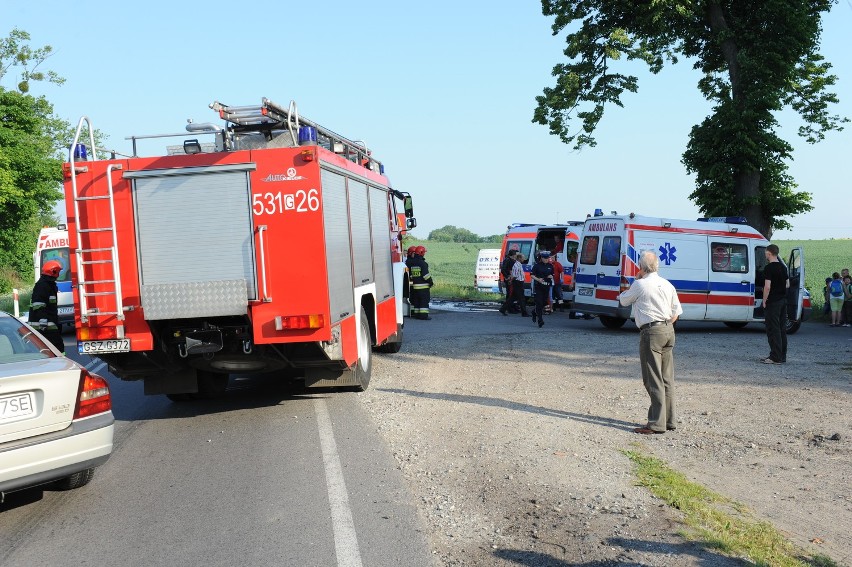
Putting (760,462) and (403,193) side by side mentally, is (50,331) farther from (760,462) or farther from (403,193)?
(760,462)

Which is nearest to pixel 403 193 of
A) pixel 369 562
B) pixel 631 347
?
pixel 631 347

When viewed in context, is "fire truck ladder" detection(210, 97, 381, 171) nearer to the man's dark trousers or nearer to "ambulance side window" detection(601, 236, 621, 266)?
the man's dark trousers

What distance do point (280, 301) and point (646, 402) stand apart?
465cm

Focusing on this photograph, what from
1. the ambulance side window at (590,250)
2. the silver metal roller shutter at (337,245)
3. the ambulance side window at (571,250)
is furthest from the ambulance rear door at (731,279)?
the silver metal roller shutter at (337,245)

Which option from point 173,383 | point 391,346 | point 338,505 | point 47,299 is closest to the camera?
point 338,505

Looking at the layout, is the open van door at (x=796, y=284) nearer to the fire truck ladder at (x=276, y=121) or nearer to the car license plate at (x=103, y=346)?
the fire truck ladder at (x=276, y=121)

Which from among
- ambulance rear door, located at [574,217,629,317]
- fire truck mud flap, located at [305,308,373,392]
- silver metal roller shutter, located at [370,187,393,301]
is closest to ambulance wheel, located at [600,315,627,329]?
ambulance rear door, located at [574,217,629,317]

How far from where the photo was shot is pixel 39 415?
19.4 ft

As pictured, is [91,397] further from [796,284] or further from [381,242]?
[796,284]

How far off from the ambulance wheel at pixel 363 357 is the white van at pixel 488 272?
23598 mm

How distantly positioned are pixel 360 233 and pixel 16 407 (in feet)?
18.2

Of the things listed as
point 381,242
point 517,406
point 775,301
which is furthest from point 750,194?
point 517,406

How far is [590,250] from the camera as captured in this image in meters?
19.4

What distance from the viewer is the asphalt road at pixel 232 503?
204 inches
